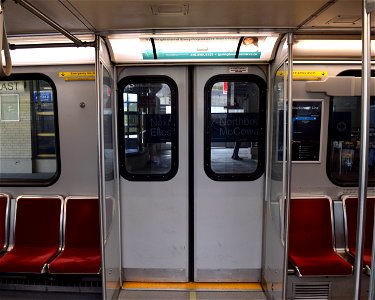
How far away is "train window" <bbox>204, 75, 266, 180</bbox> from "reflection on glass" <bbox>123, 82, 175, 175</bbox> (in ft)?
1.54

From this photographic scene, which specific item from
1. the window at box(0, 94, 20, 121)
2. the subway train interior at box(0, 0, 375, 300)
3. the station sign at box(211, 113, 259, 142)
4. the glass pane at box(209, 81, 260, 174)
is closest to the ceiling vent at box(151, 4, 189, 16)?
the subway train interior at box(0, 0, 375, 300)

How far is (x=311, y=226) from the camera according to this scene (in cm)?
381

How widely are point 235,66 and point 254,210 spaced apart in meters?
1.73

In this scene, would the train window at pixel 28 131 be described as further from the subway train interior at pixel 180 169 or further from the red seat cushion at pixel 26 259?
the red seat cushion at pixel 26 259

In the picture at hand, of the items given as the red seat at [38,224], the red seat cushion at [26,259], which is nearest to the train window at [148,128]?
the red seat at [38,224]

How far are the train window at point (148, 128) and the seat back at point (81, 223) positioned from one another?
554mm

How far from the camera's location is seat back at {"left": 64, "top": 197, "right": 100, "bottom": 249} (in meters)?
3.79

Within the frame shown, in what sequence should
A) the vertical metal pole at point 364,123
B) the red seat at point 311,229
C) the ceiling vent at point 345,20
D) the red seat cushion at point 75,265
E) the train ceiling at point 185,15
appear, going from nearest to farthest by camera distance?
the vertical metal pole at point 364,123
the train ceiling at point 185,15
the ceiling vent at point 345,20
the red seat cushion at point 75,265
the red seat at point 311,229

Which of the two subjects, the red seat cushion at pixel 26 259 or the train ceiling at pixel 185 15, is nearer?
the train ceiling at pixel 185 15

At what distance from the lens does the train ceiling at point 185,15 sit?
2240mm

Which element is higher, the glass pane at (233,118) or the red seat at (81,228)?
the glass pane at (233,118)

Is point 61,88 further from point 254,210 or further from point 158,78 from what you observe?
point 254,210

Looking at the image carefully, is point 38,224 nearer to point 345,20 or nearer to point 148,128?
point 148,128

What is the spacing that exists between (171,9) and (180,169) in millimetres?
2012
